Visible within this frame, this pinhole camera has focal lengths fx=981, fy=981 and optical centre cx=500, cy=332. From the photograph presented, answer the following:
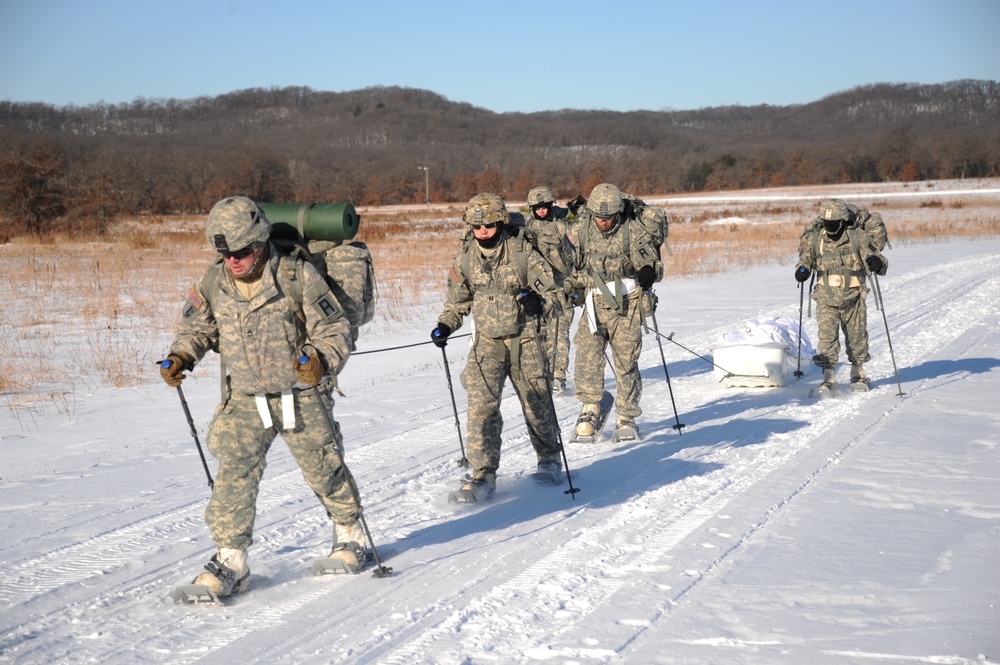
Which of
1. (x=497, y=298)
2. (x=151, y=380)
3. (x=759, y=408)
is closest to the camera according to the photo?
(x=497, y=298)

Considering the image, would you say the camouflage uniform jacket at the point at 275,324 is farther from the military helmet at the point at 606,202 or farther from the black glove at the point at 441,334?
the military helmet at the point at 606,202

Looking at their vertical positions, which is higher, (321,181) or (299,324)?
(321,181)

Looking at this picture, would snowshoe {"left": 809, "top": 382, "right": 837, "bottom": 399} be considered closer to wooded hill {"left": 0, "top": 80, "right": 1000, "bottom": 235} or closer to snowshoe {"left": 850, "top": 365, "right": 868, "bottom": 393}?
snowshoe {"left": 850, "top": 365, "right": 868, "bottom": 393}

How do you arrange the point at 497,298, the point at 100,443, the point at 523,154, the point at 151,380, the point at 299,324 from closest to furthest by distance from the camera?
the point at 299,324 → the point at 497,298 → the point at 100,443 → the point at 151,380 → the point at 523,154

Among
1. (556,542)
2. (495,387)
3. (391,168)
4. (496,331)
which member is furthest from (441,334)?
(391,168)

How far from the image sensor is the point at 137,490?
7.11 m

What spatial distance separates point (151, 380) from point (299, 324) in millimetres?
7252

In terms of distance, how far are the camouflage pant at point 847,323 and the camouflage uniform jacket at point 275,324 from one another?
23.6ft

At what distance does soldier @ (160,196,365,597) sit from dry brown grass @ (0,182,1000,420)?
530 cm

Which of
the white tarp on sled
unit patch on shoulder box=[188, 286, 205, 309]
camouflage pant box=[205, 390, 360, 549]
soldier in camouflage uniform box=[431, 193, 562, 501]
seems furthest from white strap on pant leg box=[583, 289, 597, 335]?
unit patch on shoulder box=[188, 286, 205, 309]

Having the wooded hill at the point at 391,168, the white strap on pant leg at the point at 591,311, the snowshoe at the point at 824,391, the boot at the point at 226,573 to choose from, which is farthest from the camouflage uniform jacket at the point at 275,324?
the wooded hill at the point at 391,168

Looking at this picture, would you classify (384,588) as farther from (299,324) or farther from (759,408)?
(759,408)

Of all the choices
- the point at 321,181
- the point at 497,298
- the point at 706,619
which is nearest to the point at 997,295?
the point at 497,298

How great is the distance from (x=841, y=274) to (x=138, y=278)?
15752 millimetres
